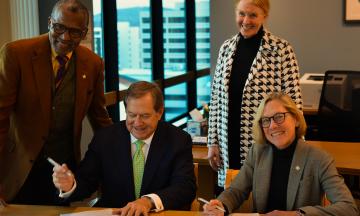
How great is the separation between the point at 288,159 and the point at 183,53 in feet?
18.4

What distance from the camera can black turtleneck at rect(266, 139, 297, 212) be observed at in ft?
7.06

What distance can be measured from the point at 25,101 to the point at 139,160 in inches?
22.6

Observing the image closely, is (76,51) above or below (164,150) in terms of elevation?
above

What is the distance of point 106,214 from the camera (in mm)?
1974

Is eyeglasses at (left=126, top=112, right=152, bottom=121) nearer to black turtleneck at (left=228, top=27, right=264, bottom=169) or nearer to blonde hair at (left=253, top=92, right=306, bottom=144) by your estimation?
blonde hair at (left=253, top=92, right=306, bottom=144)

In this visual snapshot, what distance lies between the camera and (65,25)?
2.14 metres

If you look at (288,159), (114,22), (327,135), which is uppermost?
(114,22)

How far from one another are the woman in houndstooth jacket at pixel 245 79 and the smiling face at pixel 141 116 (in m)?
0.76

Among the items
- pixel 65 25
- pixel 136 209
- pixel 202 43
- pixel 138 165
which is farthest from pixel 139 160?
pixel 202 43

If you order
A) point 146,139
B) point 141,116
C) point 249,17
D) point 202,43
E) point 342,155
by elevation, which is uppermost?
point 249,17

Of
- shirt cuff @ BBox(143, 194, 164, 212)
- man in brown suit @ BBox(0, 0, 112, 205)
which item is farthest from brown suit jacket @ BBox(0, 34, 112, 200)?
shirt cuff @ BBox(143, 194, 164, 212)

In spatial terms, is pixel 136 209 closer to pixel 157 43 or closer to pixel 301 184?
pixel 301 184

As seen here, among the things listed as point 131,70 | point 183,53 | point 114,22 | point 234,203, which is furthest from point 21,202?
point 183,53

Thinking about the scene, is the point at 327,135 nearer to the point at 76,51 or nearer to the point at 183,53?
the point at 76,51
